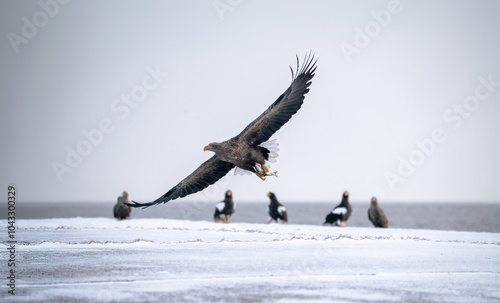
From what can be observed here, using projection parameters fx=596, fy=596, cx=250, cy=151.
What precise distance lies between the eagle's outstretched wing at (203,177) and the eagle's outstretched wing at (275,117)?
935 millimetres

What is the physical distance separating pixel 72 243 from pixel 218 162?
2.74m

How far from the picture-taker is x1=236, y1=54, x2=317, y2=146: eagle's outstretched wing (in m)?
9.38

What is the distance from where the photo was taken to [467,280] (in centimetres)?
621

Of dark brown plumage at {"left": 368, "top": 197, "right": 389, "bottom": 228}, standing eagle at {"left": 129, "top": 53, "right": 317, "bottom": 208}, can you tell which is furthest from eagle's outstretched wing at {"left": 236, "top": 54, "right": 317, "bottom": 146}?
dark brown plumage at {"left": 368, "top": 197, "right": 389, "bottom": 228}

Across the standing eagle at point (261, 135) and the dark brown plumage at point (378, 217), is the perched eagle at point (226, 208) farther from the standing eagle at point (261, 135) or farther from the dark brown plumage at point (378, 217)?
the standing eagle at point (261, 135)

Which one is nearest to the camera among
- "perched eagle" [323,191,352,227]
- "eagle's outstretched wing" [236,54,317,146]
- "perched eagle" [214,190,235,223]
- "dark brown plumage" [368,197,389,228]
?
"eagle's outstretched wing" [236,54,317,146]

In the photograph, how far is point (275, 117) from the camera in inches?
370

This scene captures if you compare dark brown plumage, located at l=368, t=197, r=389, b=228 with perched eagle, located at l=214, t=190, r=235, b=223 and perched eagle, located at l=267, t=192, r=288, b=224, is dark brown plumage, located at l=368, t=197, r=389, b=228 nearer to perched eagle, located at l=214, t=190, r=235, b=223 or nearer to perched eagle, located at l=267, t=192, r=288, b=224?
perched eagle, located at l=267, t=192, r=288, b=224

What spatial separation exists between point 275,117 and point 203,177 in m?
1.83

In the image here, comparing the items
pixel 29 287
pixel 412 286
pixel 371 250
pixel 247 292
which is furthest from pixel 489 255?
pixel 29 287

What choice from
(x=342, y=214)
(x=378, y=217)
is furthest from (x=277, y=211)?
(x=378, y=217)

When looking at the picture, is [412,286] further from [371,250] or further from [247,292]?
[371,250]

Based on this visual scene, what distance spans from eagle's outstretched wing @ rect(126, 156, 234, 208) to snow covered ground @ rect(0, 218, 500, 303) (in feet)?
3.57

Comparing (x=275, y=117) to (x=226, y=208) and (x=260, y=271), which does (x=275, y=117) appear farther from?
(x=226, y=208)
